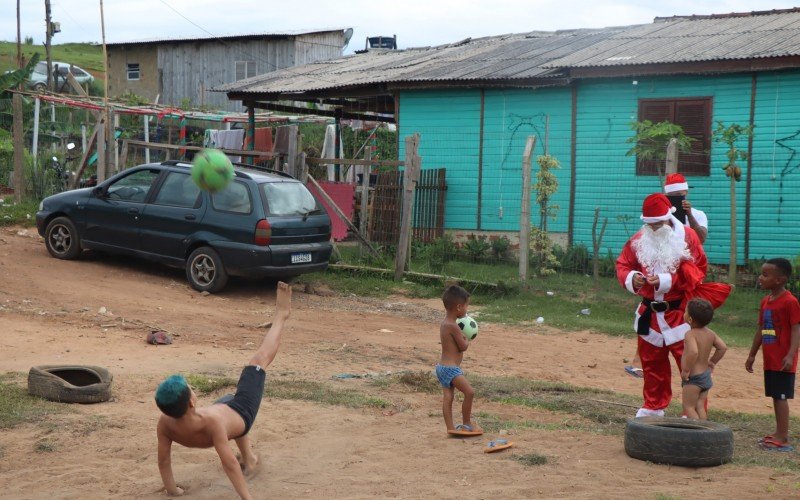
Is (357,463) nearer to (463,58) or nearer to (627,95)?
(627,95)

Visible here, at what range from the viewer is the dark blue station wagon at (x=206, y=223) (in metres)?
13.2

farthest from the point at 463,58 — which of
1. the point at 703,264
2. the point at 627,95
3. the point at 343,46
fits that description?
the point at 343,46

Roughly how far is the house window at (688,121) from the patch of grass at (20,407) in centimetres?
1141

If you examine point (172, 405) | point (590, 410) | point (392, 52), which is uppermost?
point (392, 52)

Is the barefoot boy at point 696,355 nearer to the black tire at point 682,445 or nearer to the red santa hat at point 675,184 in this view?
the black tire at point 682,445

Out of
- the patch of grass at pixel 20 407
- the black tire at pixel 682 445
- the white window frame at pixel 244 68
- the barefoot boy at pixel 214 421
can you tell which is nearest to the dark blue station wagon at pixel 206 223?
the patch of grass at pixel 20 407

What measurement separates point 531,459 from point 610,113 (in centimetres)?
1153

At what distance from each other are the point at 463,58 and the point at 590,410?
13444 mm

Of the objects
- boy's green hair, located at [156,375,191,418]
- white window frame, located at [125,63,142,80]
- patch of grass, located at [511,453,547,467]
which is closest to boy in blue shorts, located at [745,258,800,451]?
patch of grass, located at [511,453,547,467]

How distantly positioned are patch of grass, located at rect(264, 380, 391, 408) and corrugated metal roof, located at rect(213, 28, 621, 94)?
9.81m

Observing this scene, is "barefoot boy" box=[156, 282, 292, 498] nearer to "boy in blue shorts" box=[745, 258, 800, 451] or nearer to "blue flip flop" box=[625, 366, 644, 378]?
"boy in blue shorts" box=[745, 258, 800, 451]

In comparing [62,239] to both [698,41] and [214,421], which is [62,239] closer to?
[214,421]

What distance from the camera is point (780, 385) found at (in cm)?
684

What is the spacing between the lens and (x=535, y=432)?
6.86 metres
